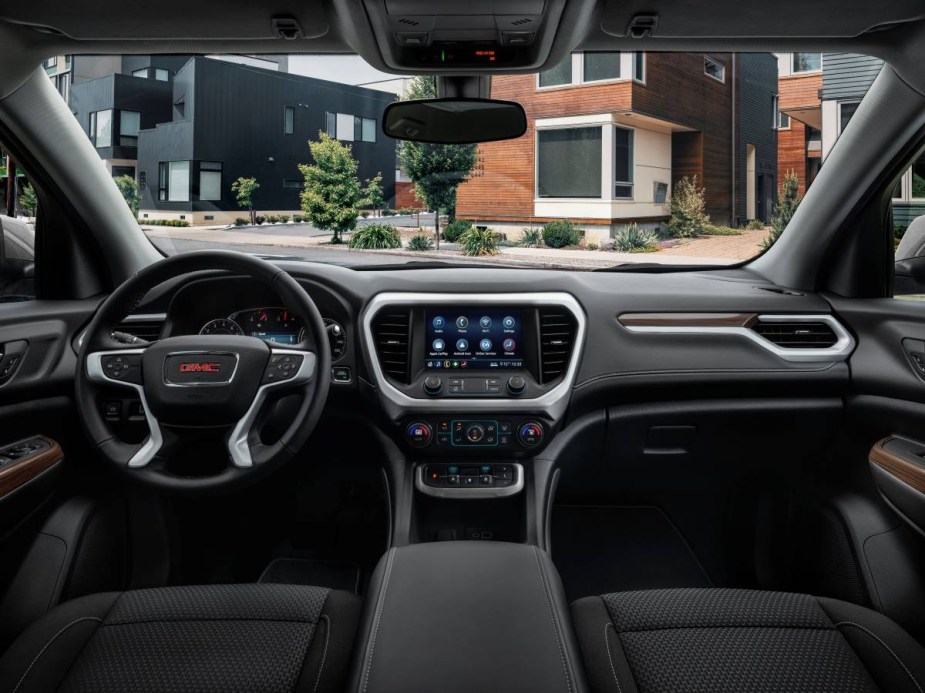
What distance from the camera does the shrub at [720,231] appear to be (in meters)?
3.33

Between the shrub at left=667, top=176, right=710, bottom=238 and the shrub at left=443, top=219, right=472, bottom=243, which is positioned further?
the shrub at left=667, top=176, right=710, bottom=238

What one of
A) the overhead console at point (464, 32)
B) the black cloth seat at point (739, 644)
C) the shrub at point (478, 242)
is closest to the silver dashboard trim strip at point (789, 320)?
the shrub at point (478, 242)

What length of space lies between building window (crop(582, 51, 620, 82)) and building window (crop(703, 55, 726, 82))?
1.16ft

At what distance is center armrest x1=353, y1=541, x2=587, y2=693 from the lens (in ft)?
4.19

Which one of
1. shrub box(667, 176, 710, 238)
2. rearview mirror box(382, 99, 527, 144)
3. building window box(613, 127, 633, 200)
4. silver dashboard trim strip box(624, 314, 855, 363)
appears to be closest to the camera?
rearview mirror box(382, 99, 527, 144)

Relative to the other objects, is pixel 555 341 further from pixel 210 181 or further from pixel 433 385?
pixel 210 181

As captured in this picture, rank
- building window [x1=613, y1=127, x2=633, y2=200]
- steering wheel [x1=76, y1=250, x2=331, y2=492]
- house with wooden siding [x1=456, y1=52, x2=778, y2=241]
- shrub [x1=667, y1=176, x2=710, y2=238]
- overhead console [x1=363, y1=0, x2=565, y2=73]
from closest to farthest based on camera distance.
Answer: steering wheel [x1=76, y1=250, x2=331, y2=492] → overhead console [x1=363, y1=0, x2=565, y2=73] → house with wooden siding [x1=456, y1=52, x2=778, y2=241] → shrub [x1=667, y1=176, x2=710, y2=238] → building window [x1=613, y1=127, x2=633, y2=200]

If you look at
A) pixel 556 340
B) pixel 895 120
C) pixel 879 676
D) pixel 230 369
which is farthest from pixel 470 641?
pixel 895 120

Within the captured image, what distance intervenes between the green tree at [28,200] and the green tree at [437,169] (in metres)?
1.41

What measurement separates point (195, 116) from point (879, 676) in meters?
2.98

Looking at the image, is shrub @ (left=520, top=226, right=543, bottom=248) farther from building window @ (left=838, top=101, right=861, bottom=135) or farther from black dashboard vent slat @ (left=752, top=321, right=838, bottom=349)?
building window @ (left=838, top=101, right=861, bottom=135)

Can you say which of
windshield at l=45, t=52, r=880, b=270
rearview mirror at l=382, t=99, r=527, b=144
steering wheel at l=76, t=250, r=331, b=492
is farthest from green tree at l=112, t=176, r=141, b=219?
rearview mirror at l=382, t=99, r=527, b=144

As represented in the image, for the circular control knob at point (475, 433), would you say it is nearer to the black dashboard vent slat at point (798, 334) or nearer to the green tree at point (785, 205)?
the black dashboard vent slat at point (798, 334)

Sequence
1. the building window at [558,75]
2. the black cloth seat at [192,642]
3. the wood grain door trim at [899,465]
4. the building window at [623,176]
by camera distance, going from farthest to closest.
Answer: the building window at [623,176] → the building window at [558,75] → the wood grain door trim at [899,465] → the black cloth seat at [192,642]
